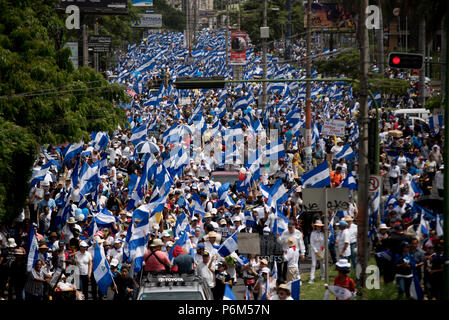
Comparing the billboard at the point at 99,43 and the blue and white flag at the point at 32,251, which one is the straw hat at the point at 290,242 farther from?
the billboard at the point at 99,43

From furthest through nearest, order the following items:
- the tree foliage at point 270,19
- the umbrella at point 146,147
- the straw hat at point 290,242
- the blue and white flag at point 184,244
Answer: the tree foliage at point 270,19, the umbrella at point 146,147, the straw hat at point 290,242, the blue and white flag at point 184,244

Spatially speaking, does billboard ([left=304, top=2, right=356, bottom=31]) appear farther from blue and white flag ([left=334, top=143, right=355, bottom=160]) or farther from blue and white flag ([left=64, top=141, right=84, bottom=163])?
blue and white flag ([left=64, top=141, right=84, bottom=163])

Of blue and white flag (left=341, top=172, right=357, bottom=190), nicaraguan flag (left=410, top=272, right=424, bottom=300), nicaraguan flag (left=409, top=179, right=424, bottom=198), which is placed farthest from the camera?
blue and white flag (left=341, top=172, right=357, bottom=190)

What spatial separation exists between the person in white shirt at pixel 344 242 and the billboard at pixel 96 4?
23.7 m

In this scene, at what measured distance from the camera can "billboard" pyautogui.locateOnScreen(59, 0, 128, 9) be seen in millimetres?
37812

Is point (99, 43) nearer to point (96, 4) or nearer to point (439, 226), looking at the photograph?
point (96, 4)

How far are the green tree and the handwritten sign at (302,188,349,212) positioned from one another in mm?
6217

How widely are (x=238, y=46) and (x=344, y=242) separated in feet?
113

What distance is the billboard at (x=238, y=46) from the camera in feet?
164

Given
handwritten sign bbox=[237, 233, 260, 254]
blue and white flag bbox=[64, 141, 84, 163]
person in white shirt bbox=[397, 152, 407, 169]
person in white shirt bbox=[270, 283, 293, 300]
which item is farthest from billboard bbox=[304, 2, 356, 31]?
person in white shirt bbox=[270, 283, 293, 300]

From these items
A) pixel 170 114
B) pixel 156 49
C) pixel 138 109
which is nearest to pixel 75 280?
pixel 170 114

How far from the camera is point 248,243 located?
15883 mm

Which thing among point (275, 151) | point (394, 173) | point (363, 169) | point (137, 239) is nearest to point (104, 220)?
point (137, 239)

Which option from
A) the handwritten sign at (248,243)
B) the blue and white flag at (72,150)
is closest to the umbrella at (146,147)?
the blue and white flag at (72,150)
